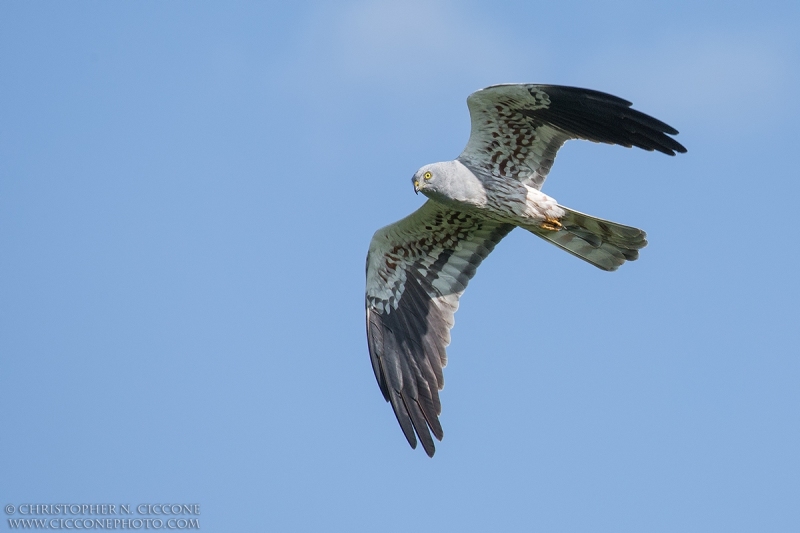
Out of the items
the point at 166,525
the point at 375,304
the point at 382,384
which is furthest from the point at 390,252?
the point at 166,525

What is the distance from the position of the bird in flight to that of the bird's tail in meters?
0.01

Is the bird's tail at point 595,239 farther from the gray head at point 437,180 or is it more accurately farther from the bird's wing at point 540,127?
the gray head at point 437,180

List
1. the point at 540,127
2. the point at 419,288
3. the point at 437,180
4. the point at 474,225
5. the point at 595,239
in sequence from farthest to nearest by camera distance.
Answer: the point at 419,288
the point at 474,225
the point at 595,239
the point at 540,127
the point at 437,180

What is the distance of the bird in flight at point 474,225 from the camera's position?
1140cm

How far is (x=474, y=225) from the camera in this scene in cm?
1297

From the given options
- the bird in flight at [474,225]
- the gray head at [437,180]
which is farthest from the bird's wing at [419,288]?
the gray head at [437,180]

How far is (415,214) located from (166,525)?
4.63 metres

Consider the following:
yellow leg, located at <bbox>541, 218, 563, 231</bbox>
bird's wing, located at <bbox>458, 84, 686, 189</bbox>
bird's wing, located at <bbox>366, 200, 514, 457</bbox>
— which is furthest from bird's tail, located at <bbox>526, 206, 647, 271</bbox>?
bird's wing, located at <bbox>366, 200, 514, 457</bbox>

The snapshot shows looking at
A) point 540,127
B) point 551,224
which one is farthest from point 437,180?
point 551,224

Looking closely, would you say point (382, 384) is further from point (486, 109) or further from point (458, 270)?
point (486, 109)

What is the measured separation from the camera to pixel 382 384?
41.1 feet

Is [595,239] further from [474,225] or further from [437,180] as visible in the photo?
[437,180]

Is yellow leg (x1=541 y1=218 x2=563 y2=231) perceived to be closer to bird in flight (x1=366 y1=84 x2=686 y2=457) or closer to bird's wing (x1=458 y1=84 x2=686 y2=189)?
bird in flight (x1=366 y1=84 x2=686 y2=457)

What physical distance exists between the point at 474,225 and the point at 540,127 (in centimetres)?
170
